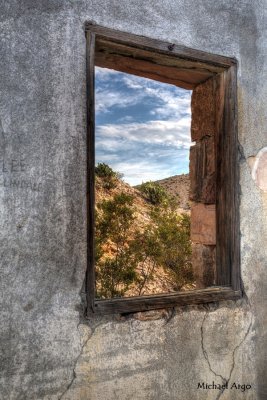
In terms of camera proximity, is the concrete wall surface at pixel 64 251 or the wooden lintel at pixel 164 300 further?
the wooden lintel at pixel 164 300

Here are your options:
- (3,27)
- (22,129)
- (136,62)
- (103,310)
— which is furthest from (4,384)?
(136,62)

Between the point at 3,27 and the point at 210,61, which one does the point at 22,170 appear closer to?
the point at 3,27

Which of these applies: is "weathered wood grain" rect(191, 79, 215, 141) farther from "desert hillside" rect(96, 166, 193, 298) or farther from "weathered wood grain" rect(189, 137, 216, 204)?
"desert hillside" rect(96, 166, 193, 298)

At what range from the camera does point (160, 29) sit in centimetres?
254

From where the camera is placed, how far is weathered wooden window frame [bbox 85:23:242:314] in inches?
90.0

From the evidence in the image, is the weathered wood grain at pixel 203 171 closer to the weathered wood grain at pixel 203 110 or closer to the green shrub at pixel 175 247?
the weathered wood grain at pixel 203 110

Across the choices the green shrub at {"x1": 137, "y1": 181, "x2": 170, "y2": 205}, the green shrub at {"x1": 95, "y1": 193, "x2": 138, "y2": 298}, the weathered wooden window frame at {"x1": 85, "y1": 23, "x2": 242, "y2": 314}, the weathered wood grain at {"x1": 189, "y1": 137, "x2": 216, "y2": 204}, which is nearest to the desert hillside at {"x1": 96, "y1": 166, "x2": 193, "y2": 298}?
the green shrub at {"x1": 95, "y1": 193, "x2": 138, "y2": 298}

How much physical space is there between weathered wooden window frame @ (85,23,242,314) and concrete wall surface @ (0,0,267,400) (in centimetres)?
5

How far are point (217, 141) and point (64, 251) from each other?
1.42m

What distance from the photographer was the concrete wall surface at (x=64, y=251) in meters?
2.04

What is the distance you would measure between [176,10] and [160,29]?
20cm

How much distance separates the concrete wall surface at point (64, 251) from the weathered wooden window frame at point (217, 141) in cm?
5

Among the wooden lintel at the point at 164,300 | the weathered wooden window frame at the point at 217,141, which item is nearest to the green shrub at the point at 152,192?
the weathered wooden window frame at the point at 217,141

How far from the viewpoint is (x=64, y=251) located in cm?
216
